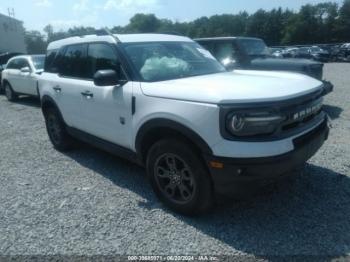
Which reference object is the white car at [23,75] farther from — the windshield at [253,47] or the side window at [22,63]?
the windshield at [253,47]

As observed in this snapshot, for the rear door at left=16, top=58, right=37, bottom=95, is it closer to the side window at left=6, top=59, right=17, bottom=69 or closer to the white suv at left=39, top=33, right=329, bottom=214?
the side window at left=6, top=59, right=17, bottom=69

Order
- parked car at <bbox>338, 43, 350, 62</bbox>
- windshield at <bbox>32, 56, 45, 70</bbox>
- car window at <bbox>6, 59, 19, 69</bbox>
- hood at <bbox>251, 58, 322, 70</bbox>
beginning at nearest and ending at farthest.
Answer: hood at <bbox>251, 58, 322, 70</bbox>
windshield at <bbox>32, 56, 45, 70</bbox>
car window at <bbox>6, 59, 19, 69</bbox>
parked car at <bbox>338, 43, 350, 62</bbox>

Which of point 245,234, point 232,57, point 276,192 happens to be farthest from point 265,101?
point 232,57

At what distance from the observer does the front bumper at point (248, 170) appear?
9.50ft

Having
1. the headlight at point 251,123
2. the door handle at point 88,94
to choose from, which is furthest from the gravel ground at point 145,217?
the door handle at point 88,94

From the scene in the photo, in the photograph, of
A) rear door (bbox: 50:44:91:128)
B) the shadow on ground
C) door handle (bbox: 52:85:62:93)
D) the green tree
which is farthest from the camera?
the green tree

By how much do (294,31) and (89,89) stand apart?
80651 mm

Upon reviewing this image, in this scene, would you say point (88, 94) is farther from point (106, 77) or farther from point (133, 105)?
point (133, 105)

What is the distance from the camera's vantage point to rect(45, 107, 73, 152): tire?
A: 5.64 m

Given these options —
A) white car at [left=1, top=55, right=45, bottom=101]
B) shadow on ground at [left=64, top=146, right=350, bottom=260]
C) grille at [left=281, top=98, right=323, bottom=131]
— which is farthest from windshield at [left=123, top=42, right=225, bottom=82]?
white car at [left=1, top=55, right=45, bottom=101]

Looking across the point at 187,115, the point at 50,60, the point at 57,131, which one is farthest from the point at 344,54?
the point at 187,115

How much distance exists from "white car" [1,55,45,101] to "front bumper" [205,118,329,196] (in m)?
8.72

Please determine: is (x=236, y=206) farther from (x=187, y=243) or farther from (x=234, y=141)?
(x=234, y=141)

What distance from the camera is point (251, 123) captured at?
9.46 feet
